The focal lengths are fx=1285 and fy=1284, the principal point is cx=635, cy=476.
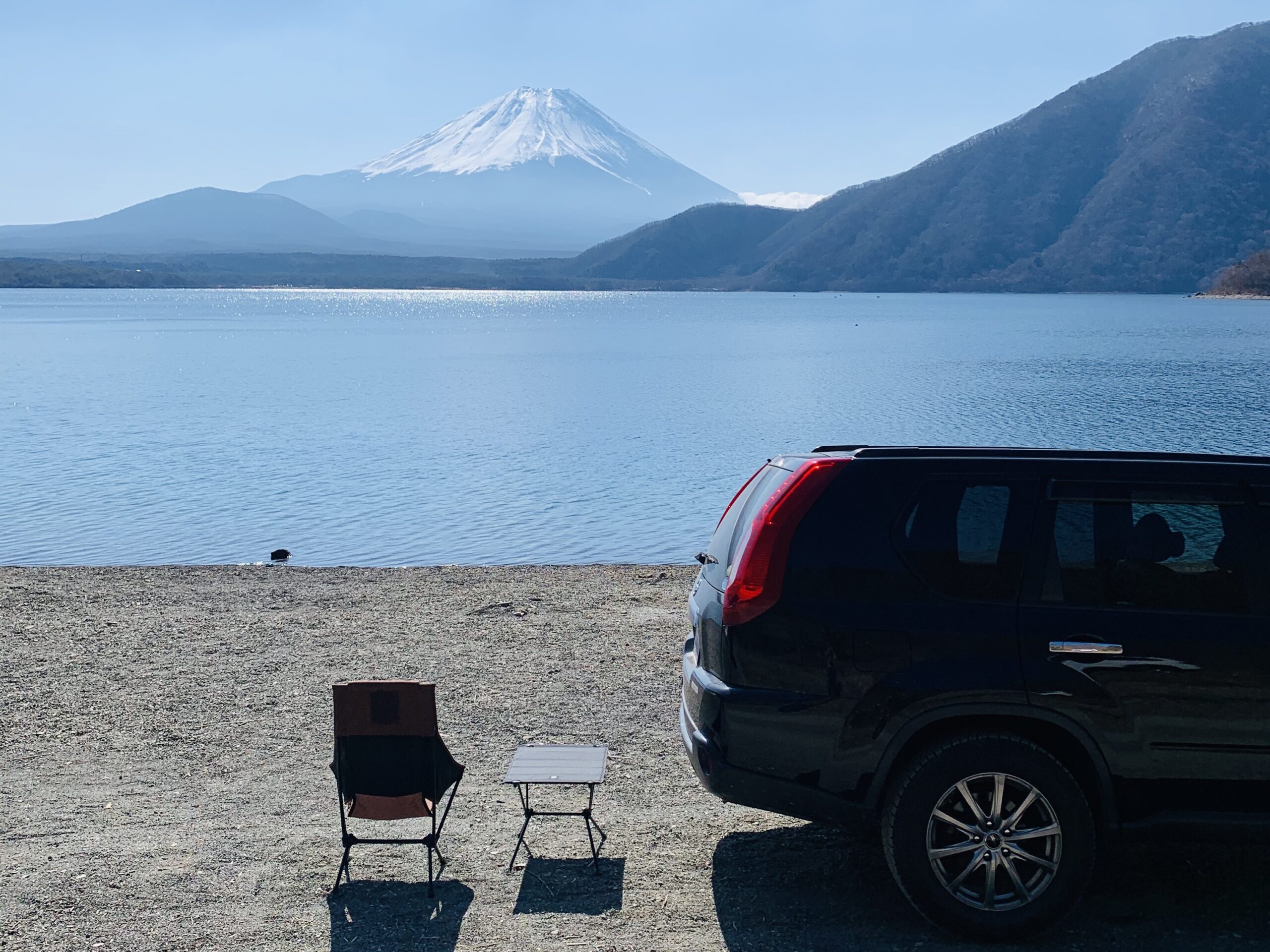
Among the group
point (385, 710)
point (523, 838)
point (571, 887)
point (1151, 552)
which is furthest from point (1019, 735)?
point (385, 710)

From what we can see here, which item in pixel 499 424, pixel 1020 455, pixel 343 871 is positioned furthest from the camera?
pixel 499 424

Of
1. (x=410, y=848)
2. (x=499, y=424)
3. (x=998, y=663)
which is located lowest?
(x=499, y=424)

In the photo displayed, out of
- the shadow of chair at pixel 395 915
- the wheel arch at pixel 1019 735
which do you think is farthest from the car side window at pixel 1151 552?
the shadow of chair at pixel 395 915

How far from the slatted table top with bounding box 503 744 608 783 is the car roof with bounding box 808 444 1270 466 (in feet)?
6.15

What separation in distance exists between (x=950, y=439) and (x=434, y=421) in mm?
17971

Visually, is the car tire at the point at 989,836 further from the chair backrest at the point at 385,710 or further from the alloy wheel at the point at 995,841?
the chair backrest at the point at 385,710

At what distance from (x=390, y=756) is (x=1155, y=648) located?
327 centimetres

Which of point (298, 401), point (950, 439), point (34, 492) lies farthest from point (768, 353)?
point (34, 492)

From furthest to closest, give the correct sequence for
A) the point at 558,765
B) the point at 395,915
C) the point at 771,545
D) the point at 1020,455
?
the point at 558,765 < the point at 395,915 < the point at 1020,455 < the point at 771,545

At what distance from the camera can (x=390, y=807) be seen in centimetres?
576

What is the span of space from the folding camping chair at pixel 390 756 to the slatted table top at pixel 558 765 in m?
0.44

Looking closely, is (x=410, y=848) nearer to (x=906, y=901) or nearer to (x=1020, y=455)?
(x=906, y=901)

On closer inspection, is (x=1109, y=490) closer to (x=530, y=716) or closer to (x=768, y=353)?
(x=530, y=716)

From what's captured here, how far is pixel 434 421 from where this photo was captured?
45656 mm
